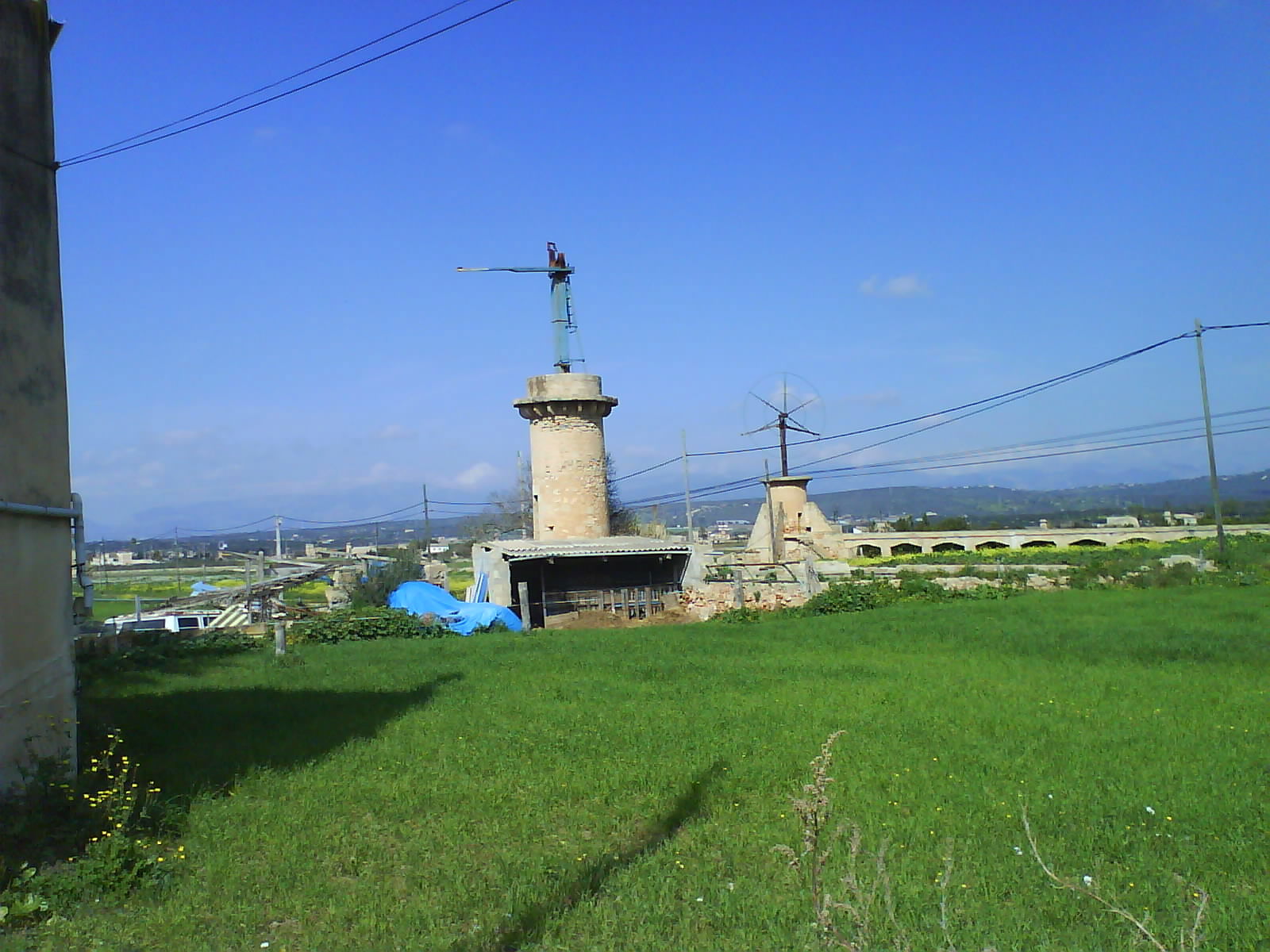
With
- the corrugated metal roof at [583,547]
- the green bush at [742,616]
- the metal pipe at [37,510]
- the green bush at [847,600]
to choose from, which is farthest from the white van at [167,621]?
the metal pipe at [37,510]

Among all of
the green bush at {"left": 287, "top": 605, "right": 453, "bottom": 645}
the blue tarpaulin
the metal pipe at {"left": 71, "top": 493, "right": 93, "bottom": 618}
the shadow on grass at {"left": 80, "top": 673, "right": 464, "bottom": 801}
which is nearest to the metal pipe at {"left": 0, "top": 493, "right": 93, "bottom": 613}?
the metal pipe at {"left": 71, "top": 493, "right": 93, "bottom": 618}

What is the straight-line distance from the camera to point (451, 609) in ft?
89.9

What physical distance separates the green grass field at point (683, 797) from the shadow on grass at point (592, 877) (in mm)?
22

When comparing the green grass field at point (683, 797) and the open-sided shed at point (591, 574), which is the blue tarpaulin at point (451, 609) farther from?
the green grass field at point (683, 797)

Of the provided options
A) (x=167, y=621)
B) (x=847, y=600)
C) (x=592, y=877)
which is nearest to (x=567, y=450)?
(x=847, y=600)

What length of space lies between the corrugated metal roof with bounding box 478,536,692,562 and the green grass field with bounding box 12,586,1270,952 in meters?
10.8

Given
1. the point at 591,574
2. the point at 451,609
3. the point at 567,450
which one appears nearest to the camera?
the point at 451,609

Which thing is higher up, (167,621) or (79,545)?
(79,545)

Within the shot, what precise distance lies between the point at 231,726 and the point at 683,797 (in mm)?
5667

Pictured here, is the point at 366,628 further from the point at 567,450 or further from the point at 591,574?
the point at 567,450

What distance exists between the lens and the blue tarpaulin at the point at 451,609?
82.0 feet

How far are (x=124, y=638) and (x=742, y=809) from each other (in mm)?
16645

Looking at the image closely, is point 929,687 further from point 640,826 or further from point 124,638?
point 124,638

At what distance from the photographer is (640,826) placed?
7262mm
